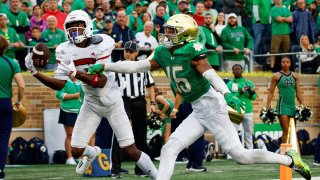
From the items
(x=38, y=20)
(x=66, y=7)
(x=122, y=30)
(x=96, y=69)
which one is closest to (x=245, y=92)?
(x=122, y=30)

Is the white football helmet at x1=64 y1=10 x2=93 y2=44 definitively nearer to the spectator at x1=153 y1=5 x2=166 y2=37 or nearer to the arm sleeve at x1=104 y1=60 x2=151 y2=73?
the arm sleeve at x1=104 y1=60 x2=151 y2=73

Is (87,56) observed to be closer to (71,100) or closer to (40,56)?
(40,56)

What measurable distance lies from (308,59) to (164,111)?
14.9ft

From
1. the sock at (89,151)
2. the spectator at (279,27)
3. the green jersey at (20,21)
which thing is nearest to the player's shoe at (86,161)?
the sock at (89,151)

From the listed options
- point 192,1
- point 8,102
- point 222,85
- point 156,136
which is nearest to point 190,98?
point 222,85

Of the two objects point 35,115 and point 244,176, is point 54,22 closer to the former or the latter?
point 35,115

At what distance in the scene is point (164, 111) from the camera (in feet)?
57.1

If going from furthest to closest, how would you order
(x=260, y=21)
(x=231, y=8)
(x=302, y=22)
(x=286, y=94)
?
(x=231, y=8)
(x=302, y=22)
(x=260, y=21)
(x=286, y=94)

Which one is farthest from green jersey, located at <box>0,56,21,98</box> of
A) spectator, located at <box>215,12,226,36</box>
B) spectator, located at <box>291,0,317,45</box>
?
spectator, located at <box>291,0,317,45</box>

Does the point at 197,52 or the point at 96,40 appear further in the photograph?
the point at 96,40

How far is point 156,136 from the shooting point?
1816 cm

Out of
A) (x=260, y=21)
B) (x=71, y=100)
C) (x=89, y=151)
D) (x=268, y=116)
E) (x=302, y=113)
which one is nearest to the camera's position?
(x=89, y=151)

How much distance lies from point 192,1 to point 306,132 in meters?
4.07

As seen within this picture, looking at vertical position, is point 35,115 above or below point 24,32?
below
